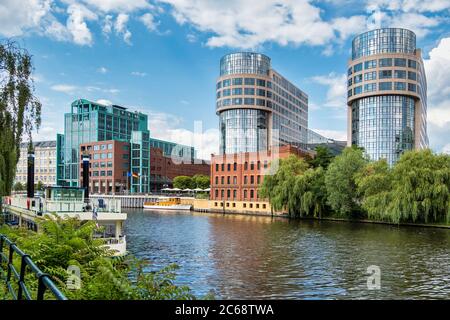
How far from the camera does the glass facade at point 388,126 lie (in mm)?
109812

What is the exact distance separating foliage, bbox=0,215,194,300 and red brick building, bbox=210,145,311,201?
6613cm

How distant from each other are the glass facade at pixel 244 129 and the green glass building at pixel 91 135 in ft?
86.2

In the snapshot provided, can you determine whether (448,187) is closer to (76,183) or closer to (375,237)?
(375,237)

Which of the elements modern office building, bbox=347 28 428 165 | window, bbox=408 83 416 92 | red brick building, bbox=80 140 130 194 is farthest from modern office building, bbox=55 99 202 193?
window, bbox=408 83 416 92

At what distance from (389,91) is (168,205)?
6203 centimetres

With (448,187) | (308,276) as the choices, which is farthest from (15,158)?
(448,187)

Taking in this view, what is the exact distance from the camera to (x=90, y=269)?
12.8m

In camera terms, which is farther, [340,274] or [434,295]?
[340,274]

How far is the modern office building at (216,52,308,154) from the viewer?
443ft

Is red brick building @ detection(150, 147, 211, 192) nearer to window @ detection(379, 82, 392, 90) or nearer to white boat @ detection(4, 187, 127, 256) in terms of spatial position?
window @ detection(379, 82, 392, 90)

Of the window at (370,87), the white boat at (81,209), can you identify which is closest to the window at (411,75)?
the window at (370,87)

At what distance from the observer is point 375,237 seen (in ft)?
132

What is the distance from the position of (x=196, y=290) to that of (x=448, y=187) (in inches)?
1582

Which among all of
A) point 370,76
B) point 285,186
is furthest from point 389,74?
point 285,186
